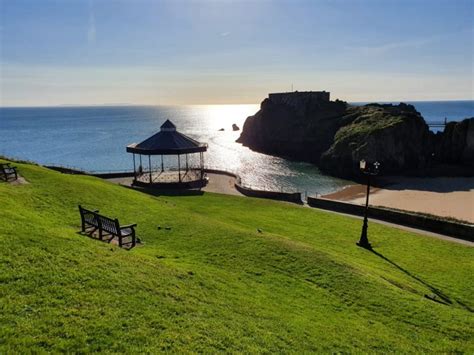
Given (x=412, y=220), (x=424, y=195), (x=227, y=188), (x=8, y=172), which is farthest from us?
(x=424, y=195)

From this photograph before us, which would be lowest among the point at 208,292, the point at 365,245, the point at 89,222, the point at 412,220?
the point at 412,220

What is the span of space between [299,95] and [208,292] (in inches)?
3244

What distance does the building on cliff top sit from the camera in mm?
83375

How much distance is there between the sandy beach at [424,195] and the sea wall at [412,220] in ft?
35.9

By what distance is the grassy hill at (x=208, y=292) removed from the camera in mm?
5762

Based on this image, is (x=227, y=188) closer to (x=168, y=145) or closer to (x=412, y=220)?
(x=168, y=145)

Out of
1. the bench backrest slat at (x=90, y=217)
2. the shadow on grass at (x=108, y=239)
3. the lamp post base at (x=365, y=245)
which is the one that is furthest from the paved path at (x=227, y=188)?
the bench backrest slat at (x=90, y=217)

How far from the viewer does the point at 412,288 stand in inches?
440

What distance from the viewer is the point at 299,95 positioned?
85688 mm

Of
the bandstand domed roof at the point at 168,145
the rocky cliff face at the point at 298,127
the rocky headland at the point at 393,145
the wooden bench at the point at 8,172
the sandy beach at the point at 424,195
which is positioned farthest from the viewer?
the rocky cliff face at the point at 298,127

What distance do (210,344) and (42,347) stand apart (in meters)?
2.51

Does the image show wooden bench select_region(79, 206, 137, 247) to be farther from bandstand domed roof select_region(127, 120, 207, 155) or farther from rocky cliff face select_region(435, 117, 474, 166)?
rocky cliff face select_region(435, 117, 474, 166)

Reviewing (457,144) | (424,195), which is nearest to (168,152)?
(424,195)

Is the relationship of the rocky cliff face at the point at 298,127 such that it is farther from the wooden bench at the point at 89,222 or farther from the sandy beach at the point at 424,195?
the wooden bench at the point at 89,222
